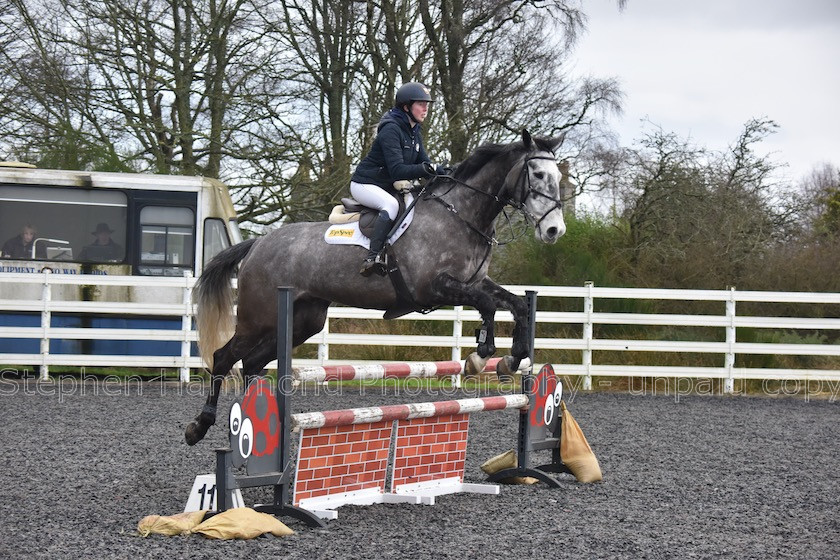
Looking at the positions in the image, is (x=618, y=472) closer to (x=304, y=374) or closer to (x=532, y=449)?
(x=532, y=449)

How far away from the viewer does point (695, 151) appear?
1580cm

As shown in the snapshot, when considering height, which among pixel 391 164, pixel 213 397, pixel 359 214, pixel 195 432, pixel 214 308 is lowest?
pixel 195 432

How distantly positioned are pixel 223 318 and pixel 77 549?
2.68 m

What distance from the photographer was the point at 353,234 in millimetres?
6008

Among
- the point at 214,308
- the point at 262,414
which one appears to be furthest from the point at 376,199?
the point at 262,414

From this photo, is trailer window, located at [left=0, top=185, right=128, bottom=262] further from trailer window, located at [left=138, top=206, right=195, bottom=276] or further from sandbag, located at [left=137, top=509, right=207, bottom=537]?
sandbag, located at [left=137, top=509, right=207, bottom=537]

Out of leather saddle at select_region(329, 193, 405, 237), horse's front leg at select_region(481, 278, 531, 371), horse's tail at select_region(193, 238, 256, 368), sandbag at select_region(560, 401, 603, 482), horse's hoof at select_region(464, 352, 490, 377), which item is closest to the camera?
horse's front leg at select_region(481, 278, 531, 371)

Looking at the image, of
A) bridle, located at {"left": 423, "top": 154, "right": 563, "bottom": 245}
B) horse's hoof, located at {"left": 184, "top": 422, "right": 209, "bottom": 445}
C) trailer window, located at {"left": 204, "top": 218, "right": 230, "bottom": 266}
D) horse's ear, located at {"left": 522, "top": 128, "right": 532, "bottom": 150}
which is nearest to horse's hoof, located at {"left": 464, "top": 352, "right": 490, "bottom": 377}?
bridle, located at {"left": 423, "top": 154, "right": 563, "bottom": 245}

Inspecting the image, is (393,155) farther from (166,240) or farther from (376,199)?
(166,240)

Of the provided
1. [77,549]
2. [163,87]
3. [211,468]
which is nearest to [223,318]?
[211,468]

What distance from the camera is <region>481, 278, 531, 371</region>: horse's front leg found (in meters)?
5.59

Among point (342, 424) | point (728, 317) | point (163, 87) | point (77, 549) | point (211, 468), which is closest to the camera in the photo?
point (77, 549)

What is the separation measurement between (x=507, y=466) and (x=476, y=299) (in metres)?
1.32

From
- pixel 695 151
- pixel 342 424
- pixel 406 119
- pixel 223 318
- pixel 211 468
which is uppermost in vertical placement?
pixel 695 151
